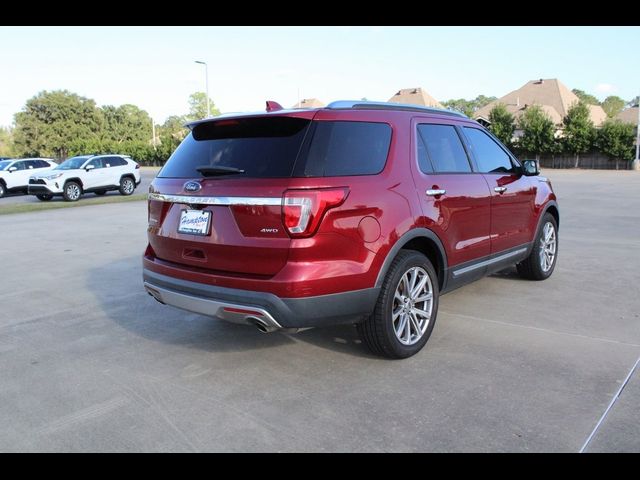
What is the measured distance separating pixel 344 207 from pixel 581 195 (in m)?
16.4

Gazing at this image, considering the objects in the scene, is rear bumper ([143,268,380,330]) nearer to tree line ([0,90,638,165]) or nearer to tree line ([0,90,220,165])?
tree line ([0,90,638,165])

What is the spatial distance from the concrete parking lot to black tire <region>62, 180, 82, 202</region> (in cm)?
1405

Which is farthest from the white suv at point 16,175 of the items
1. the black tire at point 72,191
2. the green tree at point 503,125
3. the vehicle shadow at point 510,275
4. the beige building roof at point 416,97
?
the beige building roof at point 416,97

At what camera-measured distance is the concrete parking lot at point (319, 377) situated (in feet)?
9.68

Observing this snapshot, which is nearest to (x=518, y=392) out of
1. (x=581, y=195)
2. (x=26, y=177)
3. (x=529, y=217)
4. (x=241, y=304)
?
(x=241, y=304)

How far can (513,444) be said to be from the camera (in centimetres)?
281

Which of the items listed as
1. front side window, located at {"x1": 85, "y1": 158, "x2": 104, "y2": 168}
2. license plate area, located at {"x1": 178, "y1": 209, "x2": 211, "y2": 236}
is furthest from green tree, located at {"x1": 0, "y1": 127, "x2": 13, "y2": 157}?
license plate area, located at {"x1": 178, "y1": 209, "x2": 211, "y2": 236}

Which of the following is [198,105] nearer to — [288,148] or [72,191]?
[72,191]

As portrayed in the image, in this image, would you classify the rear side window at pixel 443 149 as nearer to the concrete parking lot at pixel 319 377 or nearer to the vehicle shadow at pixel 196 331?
the concrete parking lot at pixel 319 377

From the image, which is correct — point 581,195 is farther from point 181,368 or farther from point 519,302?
point 181,368

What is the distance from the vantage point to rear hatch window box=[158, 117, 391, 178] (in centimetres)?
341

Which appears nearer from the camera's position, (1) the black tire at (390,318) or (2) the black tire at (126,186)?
(1) the black tire at (390,318)

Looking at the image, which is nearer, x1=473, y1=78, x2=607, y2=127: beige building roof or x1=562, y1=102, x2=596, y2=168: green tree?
x1=562, y1=102, x2=596, y2=168: green tree

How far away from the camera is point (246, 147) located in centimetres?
365
